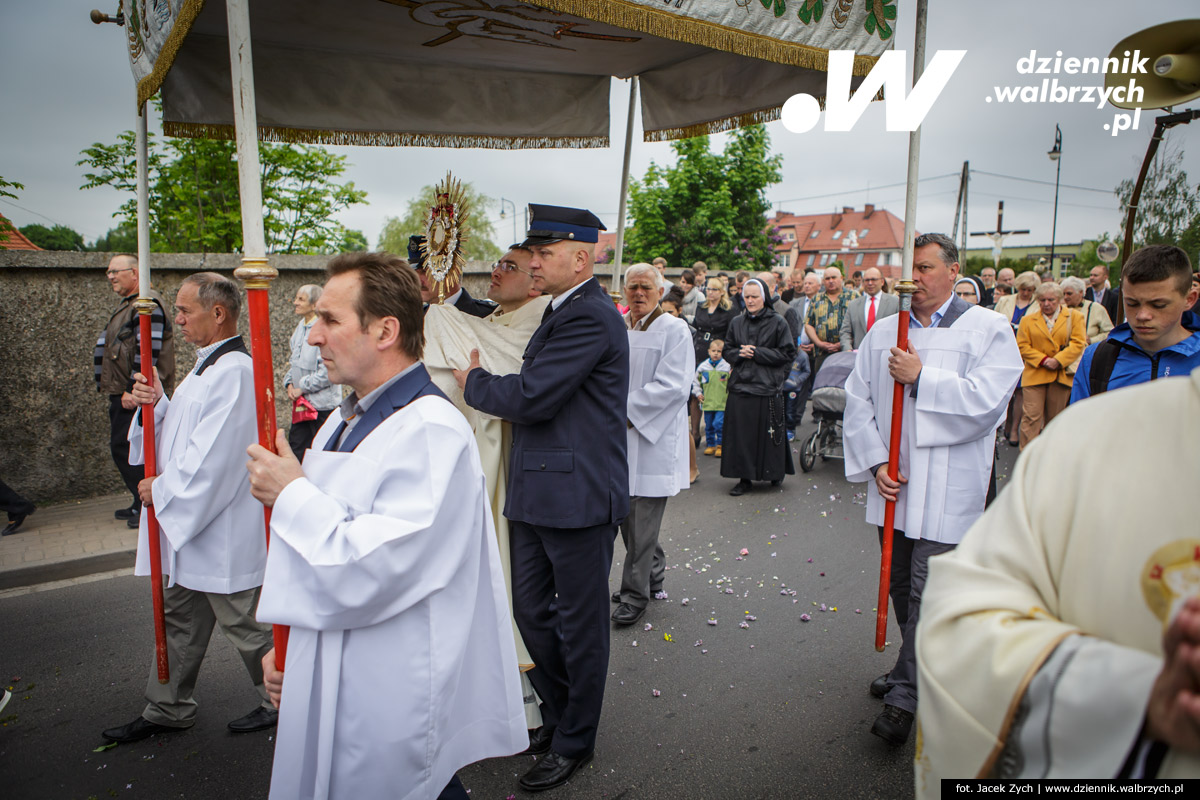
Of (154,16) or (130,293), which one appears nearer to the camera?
(154,16)

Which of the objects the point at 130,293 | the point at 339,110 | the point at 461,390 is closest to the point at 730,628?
the point at 461,390

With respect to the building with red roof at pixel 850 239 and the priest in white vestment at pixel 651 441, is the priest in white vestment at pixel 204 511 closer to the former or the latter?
the priest in white vestment at pixel 651 441

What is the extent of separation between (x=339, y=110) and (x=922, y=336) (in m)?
3.35

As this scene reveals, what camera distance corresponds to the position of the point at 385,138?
4.35m

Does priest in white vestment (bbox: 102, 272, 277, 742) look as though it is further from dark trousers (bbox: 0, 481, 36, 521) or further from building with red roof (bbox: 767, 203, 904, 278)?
building with red roof (bbox: 767, 203, 904, 278)

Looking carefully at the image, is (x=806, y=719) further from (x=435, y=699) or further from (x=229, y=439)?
(x=229, y=439)

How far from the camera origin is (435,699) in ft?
6.25

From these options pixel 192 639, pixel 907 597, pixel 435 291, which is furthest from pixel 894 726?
pixel 192 639

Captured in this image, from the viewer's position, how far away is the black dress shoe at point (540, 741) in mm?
3171

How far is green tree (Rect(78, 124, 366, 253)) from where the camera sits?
A: 1160 cm

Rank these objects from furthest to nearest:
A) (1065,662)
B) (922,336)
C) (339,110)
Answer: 1. (339,110)
2. (922,336)
3. (1065,662)

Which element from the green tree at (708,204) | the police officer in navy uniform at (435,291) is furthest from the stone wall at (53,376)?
the green tree at (708,204)

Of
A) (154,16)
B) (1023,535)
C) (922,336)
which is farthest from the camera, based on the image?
(922,336)

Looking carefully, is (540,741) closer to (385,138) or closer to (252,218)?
(252,218)
